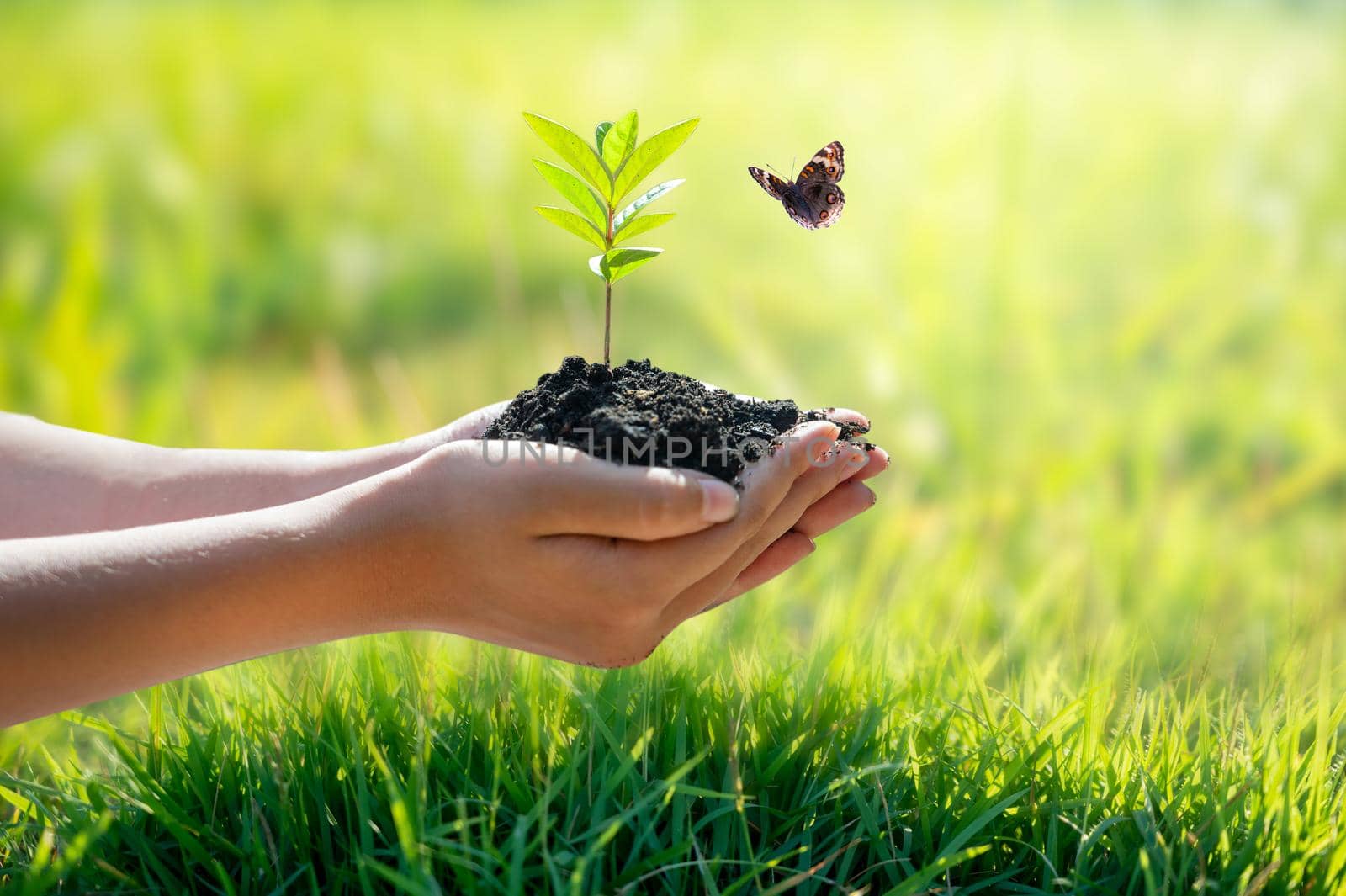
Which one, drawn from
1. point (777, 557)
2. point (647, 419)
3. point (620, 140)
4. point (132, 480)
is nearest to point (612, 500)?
point (647, 419)

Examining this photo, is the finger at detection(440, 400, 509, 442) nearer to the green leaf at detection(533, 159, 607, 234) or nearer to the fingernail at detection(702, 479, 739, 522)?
the green leaf at detection(533, 159, 607, 234)

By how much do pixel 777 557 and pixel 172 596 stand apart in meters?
0.60

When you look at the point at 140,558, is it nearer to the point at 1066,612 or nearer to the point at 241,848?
the point at 241,848

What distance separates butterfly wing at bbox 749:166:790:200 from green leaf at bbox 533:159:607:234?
0.17 metres

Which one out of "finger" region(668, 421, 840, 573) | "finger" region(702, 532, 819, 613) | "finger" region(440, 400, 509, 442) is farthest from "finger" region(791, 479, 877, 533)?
"finger" region(440, 400, 509, 442)

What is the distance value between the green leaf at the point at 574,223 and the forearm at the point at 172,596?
0.37m

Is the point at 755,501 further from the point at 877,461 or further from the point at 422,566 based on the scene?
the point at 422,566

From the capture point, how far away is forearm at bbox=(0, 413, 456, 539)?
1.21 metres

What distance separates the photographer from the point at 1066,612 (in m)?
1.69

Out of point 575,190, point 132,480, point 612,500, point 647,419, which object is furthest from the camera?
point 132,480

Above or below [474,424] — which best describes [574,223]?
above

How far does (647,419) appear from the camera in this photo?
1003 mm

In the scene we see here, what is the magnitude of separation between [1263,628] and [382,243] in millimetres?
2160

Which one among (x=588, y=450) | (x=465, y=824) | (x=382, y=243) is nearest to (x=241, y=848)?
(x=465, y=824)
